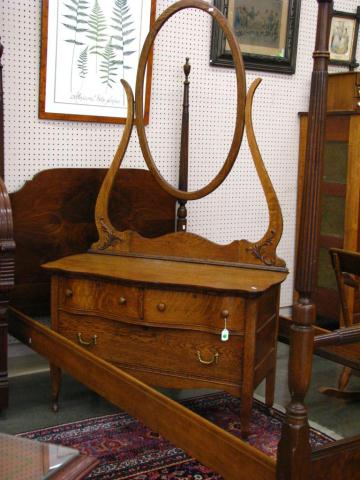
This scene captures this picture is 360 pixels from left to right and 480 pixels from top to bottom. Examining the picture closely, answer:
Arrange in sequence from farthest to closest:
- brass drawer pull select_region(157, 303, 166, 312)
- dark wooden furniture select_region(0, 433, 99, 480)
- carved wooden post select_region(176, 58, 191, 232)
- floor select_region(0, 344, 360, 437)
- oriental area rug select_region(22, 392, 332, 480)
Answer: carved wooden post select_region(176, 58, 191, 232), floor select_region(0, 344, 360, 437), brass drawer pull select_region(157, 303, 166, 312), oriental area rug select_region(22, 392, 332, 480), dark wooden furniture select_region(0, 433, 99, 480)

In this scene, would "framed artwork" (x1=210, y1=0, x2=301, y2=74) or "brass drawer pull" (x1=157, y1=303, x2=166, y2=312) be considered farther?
"framed artwork" (x1=210, y1=0, x2=301, y2=74)

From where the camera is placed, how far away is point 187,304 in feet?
9.07

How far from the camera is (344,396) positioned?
3.35 meters

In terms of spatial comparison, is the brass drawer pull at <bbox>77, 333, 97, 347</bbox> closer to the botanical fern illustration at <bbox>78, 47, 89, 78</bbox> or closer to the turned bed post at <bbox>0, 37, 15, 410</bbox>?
the turned bed post at <bbox>0, 37, 15, 410</bbox>

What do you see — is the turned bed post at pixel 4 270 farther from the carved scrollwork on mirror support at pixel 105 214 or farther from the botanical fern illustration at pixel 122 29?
the botanical fern illustration at pixel 122 29

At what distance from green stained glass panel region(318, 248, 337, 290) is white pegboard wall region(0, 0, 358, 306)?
0.83 ft

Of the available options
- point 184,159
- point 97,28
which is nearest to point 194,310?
point 184,159

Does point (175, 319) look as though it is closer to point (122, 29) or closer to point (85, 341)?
point (85, 341)

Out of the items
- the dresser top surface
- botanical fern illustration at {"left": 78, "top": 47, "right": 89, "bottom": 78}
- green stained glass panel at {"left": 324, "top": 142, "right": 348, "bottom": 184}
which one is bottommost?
the dresser top surface

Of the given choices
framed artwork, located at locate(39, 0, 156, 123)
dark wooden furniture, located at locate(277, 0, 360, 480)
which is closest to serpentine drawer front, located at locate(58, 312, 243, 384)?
dark wooden furniture, located at locate(277, 0, 360, 480)

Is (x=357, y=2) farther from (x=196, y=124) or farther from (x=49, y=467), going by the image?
(x=49, y=467)

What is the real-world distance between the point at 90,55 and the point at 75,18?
20cm

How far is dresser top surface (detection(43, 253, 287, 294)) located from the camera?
8.89 ft

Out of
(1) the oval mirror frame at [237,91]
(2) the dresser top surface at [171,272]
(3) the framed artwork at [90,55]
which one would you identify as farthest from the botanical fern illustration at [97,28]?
(2) the dresser top surface at [171,272]
